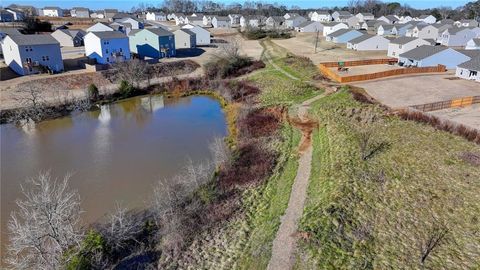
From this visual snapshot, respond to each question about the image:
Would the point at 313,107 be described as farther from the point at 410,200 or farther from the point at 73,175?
the point at 73,175

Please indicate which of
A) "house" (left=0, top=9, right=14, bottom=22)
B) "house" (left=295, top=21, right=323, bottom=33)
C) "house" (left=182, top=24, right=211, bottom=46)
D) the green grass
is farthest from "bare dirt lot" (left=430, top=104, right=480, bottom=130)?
"house" (left=0, top=9, right=14, bottom=22)

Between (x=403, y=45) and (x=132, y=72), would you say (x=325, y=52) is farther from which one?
(x=132, y=72)

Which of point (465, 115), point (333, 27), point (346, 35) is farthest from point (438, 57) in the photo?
point (333, 27)

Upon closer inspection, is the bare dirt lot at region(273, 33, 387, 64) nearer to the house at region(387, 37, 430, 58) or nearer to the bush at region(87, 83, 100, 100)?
the house at region(387, 37, 430, 58)

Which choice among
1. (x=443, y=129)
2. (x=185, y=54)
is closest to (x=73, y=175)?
(x=443, y=129)

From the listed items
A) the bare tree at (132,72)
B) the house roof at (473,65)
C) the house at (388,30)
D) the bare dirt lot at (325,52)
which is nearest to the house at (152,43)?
the bare tree at (132,72)

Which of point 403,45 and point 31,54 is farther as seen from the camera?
point 403,45

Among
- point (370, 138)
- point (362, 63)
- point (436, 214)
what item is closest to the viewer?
point (436, 214)
